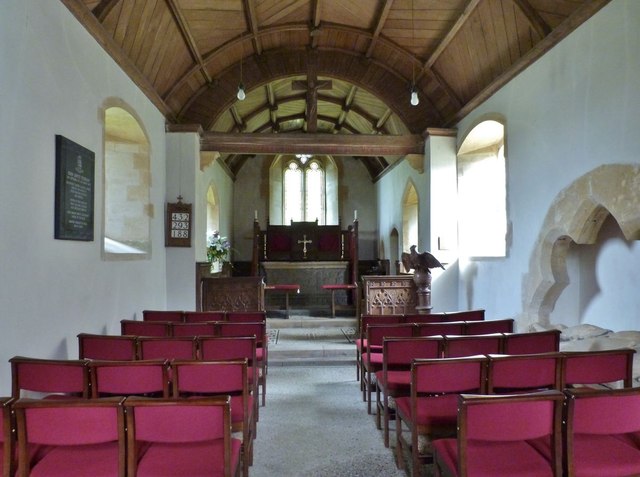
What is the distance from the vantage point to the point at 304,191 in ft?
42.9

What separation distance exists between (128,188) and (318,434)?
13.2 feet

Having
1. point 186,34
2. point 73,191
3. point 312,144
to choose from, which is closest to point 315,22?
point 312,144

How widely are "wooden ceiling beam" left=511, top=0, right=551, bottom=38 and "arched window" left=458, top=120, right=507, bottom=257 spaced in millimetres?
1930

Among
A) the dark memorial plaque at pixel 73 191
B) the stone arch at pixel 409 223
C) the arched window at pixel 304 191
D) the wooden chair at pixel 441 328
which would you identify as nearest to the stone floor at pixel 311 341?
the wooden chair at pixel 441 328

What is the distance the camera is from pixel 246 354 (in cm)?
285

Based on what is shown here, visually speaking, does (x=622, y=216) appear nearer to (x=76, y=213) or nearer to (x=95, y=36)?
(x=76, y=213)

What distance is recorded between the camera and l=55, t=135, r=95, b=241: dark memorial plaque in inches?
133

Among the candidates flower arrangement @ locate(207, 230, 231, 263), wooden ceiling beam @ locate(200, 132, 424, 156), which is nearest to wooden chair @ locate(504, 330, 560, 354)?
wooden ceiling beam @ locate(200, 132, 424, 156)

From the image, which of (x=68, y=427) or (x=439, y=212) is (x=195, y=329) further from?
(x=439, y=212)

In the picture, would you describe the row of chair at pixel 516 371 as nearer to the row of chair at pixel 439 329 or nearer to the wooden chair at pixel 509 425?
the wooden chair at pixel 509 425

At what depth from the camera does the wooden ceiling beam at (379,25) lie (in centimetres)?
554

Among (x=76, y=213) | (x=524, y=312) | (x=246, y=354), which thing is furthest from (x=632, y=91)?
(x=76, y=213)

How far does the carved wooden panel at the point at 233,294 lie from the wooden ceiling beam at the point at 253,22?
3.48 meters

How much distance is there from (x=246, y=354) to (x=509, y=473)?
1723 mm
